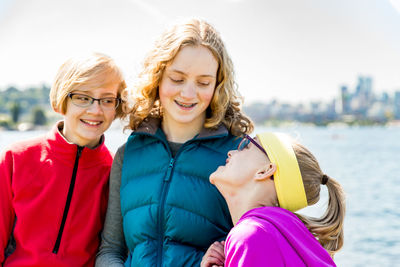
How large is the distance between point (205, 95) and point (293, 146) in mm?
655

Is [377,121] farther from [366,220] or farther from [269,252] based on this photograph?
[269,252]

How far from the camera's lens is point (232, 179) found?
6.79 ft

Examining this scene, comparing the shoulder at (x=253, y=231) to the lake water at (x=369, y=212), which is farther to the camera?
the lake water at (x=369, y=212)

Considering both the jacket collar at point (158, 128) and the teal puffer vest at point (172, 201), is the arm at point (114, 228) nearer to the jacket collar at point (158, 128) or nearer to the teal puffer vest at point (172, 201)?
the teal puffer vest at point (172, 201)

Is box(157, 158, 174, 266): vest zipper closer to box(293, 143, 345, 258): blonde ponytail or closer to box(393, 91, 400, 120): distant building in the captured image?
box(293, 143, 345, 258): blonde ponytail

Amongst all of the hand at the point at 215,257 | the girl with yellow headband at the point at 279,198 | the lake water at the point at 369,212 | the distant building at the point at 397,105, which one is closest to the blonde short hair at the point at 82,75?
the lake water at the point at 369,212

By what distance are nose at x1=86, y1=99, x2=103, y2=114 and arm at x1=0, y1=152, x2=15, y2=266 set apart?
1.82 feet

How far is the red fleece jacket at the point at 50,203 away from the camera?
2.46m

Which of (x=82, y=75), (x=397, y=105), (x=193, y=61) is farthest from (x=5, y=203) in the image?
(x=397, y=105)

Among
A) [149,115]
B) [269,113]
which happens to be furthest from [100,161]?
[269,113]

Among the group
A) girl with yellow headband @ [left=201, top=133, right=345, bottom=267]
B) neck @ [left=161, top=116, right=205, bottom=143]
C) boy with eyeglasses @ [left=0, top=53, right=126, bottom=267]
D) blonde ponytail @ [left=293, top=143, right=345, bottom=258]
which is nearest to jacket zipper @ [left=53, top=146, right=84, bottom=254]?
boy with eyeglasses @ [left=0, top=53, right=126, bottom=267]

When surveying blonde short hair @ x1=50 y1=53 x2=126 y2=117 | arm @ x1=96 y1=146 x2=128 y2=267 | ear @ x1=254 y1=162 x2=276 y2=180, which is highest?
blonde short hair @ x1=50 y1=53 x2=126 y2=117

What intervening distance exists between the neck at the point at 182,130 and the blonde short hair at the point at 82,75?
46 cm

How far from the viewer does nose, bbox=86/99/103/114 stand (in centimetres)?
261
